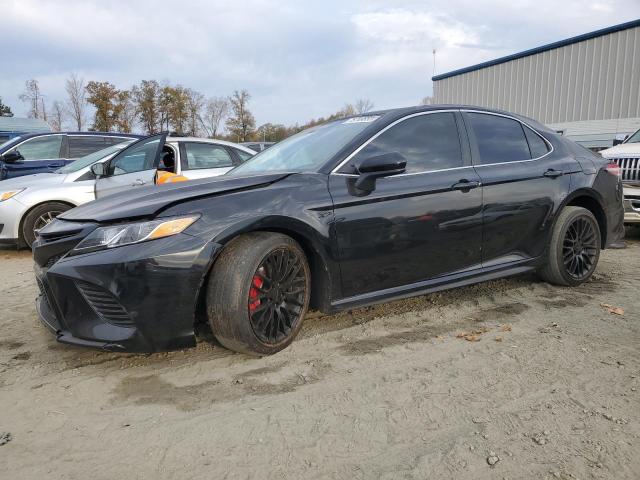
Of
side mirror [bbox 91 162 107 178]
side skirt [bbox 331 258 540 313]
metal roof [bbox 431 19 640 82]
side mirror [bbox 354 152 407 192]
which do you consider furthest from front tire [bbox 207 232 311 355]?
metal roof [bbox 431 19 640 82]

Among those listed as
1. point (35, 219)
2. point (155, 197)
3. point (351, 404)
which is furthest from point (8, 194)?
point (351, 404)

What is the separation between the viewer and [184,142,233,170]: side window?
6.89 metres

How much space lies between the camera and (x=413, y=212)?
3271 mm

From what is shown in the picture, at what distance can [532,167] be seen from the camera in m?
3.99

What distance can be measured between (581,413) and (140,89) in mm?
40601

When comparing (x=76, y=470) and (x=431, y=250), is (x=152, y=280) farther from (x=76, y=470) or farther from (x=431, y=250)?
(x=431, y=250)

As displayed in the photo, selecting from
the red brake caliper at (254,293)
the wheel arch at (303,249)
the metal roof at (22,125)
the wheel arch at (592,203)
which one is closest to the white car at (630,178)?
the wheel arch at (592,203)

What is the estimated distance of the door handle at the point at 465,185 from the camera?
350cm

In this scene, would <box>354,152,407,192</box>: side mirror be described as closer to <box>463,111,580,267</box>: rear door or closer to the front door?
the front door

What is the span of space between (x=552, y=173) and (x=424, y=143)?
→ 1277 millimetres

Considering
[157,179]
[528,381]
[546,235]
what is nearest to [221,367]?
[528,381]

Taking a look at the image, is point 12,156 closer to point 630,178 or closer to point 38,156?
point 38,156

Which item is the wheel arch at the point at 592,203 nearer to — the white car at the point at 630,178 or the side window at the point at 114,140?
the white car at the point at 630,178

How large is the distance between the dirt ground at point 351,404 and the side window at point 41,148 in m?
5.79
